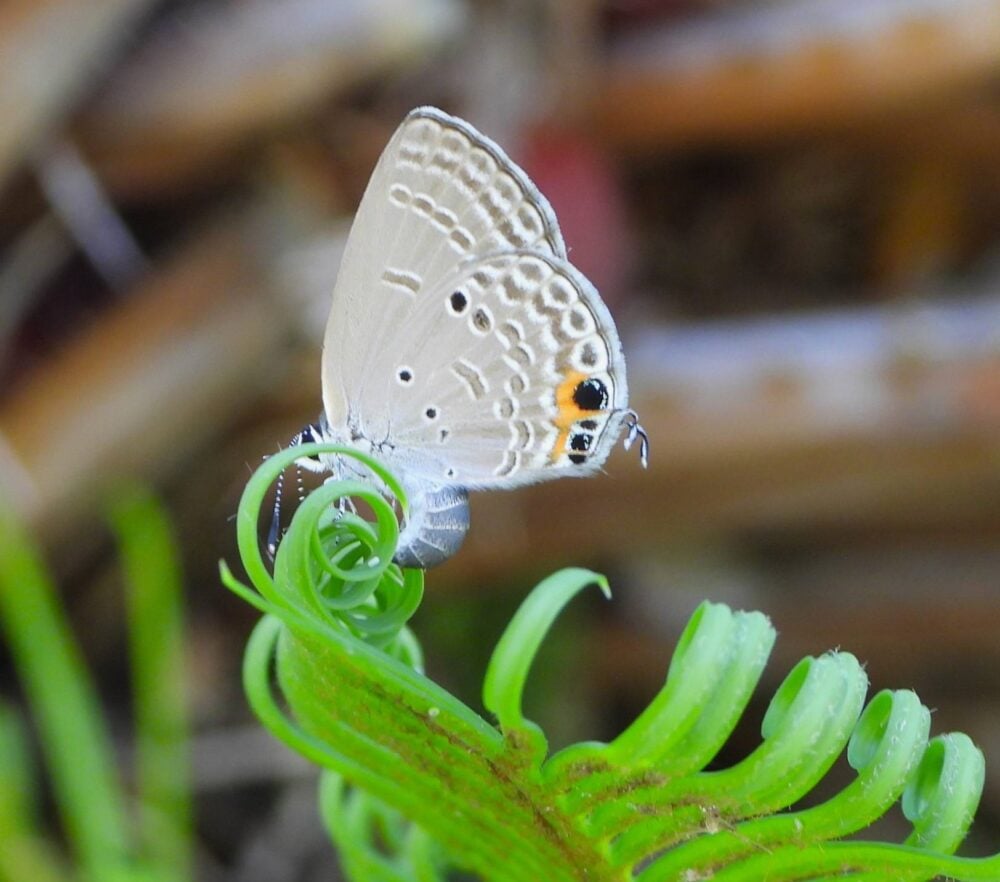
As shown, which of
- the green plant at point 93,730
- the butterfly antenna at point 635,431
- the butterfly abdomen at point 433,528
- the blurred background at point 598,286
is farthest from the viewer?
the blurred background at point 598,286

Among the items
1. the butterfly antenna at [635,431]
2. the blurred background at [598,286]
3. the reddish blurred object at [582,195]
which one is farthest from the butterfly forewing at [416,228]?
the reddish blurred object at [582,195]

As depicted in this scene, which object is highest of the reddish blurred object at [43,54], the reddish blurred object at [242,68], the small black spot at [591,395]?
the reddish blurred object at [242,68]

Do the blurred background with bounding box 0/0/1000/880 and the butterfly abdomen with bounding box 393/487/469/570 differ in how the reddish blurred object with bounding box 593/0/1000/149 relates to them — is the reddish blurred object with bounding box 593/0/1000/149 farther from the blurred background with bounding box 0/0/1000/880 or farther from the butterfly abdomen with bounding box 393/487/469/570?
the butterfly abdomen with bounding box 393/487/469/570

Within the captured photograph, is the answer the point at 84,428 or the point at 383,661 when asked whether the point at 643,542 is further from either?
the point at 383,661

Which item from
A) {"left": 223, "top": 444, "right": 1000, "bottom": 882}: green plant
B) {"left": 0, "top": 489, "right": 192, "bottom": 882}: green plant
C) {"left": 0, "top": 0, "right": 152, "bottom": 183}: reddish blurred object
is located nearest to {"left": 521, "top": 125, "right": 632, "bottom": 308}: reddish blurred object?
{"left": 0, "top": 0, "right": 152, "bottom": 183}: reddish blurred object

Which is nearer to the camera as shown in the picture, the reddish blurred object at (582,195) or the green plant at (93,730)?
the green plant at (93,730)

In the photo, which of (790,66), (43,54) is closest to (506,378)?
(43,54)

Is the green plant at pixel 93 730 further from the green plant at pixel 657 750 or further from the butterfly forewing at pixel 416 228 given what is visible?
the green plant at pixel 657 750
